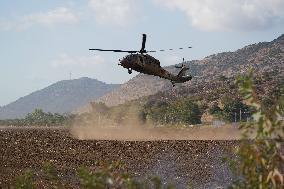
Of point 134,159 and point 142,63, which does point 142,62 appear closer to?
point 142,63

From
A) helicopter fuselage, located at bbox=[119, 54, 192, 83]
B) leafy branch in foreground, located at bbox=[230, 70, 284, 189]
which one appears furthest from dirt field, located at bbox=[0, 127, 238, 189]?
leafy branch in foreground, located at bbox=[230, 70, 284, 189]

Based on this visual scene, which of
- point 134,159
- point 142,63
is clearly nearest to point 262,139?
point 134,159

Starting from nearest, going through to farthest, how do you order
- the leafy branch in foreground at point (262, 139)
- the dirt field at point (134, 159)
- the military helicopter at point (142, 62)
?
the leafy branch in foreground at point (262, 139)
the dirt field at point (134, 159)
the military helicopter at point (142, 62)

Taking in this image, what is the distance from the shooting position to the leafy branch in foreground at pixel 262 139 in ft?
18.4

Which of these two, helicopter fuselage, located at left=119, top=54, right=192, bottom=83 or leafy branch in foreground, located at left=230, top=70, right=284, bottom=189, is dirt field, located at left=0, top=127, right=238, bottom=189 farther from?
leafy branch in foreground, located at left=230, top=70, right=284, bottom=189

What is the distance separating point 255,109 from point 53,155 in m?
32.4

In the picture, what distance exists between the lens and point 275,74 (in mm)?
179500

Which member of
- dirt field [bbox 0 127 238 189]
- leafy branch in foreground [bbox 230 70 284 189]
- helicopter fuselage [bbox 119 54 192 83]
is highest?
helicopter fuselage [bbox 119 54 192 83]

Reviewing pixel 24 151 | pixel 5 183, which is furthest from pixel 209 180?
pixel 24 151

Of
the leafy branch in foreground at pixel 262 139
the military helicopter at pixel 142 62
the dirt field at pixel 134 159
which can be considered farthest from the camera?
the military helicopter at pixel 142 62

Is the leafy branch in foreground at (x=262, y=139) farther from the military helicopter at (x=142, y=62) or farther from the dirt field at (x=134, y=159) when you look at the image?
the military helicopter at (x=142, y=62)

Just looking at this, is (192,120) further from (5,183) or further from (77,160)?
(5,183)

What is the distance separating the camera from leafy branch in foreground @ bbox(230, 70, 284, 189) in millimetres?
5605

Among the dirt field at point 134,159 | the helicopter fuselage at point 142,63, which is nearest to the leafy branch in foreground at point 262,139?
the dirt field at point 134,159
